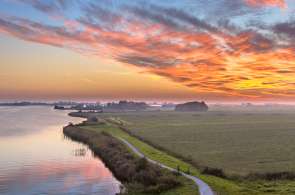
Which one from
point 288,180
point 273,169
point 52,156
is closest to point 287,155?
point 273,169

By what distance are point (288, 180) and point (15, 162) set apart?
47.6m

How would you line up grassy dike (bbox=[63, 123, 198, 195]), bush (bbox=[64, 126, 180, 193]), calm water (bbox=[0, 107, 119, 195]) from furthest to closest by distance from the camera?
calm water (bbox=[0, 107, 119, 195])
bush (bbox=[64, 126, 180, 193])
grassy dike (bbox=[63, 123, 198, 195])

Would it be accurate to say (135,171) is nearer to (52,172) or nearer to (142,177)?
(142,177)

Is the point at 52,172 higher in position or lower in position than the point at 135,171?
lower

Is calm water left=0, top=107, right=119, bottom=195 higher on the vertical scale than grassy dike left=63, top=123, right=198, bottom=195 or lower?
lower

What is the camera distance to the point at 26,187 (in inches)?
1763

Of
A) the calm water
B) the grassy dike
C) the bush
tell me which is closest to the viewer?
the grassy dike

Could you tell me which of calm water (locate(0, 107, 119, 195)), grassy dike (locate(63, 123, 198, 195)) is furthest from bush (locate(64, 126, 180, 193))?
calm water (locate(0, 107, 119, 195))

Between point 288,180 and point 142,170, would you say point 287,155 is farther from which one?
point 142,170

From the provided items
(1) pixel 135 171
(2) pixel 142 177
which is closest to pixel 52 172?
(1) pixel 135 171

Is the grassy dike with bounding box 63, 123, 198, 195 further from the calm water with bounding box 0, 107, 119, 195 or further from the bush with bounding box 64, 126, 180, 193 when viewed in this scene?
the calm water with bounding box 0, 107, 119, 195

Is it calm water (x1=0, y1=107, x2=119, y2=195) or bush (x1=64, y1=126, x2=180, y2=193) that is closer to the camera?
bush (x1=64, y1=126, x2=180, y2=193)

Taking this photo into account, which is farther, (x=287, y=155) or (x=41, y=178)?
(x=287, y=155)

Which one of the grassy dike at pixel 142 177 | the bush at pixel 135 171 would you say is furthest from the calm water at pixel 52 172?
the grassy dike at pixel 142 177
